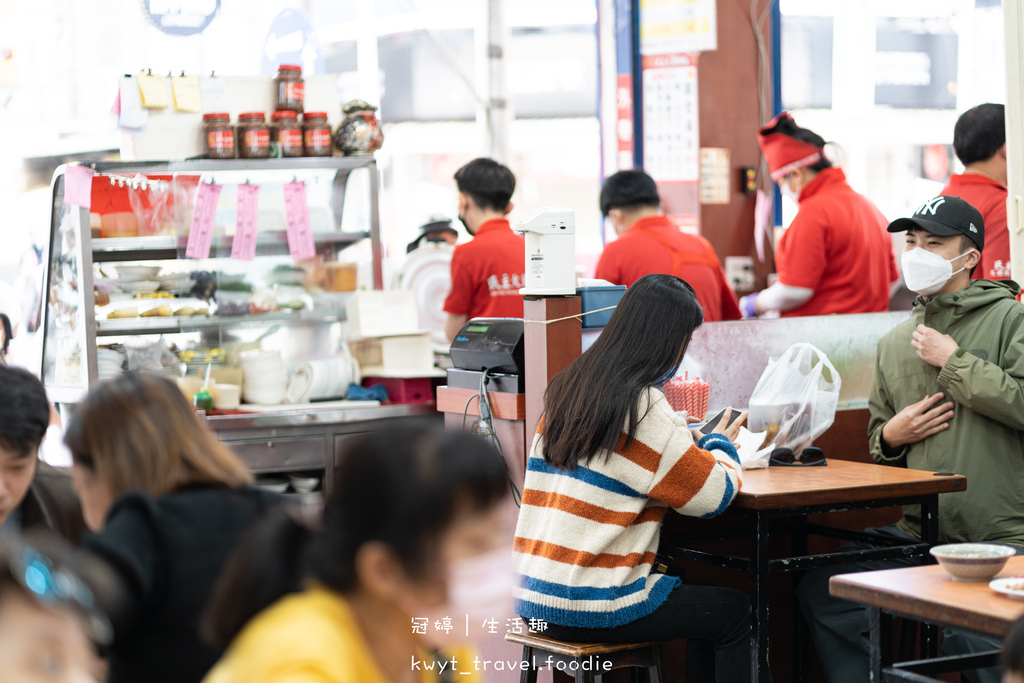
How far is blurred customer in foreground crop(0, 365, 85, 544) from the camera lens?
2162 mm

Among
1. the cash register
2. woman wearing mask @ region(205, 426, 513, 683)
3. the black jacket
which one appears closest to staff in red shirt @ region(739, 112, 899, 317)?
the cash register

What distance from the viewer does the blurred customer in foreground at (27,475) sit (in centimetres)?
216

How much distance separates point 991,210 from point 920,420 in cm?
146

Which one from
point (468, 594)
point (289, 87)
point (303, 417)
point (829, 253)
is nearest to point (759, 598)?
point (468, 594)

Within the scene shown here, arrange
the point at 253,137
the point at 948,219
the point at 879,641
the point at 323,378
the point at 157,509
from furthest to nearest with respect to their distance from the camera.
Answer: the point at 323,378
the point at 253,137
the point at 948,219
the point at 879,641
the point at 157,509

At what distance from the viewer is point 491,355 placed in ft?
12.0

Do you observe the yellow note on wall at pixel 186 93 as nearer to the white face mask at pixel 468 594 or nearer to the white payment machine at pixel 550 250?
the white payment machine at pixel 550 250

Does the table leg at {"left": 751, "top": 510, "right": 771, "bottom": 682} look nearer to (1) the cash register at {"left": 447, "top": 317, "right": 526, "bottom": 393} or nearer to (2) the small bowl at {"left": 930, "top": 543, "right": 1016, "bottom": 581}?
(2) the small bowl at {"left": 930, "top": 543, "right": 1016, "bottom": 581}

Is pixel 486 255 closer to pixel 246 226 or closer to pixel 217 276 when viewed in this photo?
pixel 246 226

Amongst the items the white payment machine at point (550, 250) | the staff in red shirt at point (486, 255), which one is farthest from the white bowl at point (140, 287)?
the white payment machine at point (550, 250)

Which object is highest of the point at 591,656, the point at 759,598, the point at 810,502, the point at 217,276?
the point at 217,276

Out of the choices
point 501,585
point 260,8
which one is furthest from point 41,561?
point 260,8

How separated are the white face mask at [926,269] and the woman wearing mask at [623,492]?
0.89m

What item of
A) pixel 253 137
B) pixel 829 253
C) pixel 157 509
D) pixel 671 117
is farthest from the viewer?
pixel 671 117
